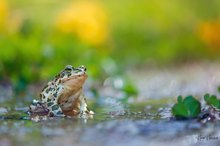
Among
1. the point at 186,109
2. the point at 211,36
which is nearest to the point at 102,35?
the point at 211,36

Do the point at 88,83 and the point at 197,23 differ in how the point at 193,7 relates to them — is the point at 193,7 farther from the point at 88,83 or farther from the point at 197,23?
the point at 88,83

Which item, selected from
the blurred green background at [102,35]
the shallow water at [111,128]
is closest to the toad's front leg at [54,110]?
the shallow water at [111,128]

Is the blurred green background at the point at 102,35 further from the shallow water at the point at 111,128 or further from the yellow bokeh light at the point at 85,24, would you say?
the shallow water at the point at 111,128

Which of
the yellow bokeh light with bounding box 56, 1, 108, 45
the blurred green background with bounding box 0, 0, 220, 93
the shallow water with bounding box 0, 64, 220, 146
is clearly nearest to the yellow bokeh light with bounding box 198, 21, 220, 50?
the blurred green background with bounding box 0, 0, 220, 93

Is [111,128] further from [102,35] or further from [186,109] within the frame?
[102,35]

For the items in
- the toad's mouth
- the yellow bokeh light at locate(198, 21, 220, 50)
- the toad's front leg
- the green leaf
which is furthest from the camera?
the yellow bokeh light at locate(198, 21, 220, 50)

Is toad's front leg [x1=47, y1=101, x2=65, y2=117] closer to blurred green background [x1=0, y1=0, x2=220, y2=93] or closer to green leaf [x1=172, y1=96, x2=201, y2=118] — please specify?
green leaf [x1=172, y1=96, x2=201, y2=118]

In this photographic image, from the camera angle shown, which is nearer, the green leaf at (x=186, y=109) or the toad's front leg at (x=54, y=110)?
the green leaf at (x=186, y=109)

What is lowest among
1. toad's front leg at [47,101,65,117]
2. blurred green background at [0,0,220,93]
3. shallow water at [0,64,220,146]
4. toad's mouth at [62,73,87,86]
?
shallow water at [0,64,220,146]

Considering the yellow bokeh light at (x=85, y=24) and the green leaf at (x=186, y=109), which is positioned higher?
the yellow bokeh light at (x=85, y=24)
